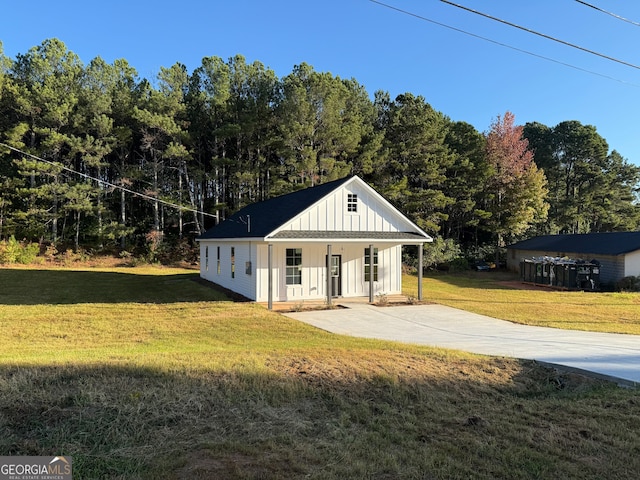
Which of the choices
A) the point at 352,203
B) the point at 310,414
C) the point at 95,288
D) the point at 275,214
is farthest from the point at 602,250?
the point at 95,288

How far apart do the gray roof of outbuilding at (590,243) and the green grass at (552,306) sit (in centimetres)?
466

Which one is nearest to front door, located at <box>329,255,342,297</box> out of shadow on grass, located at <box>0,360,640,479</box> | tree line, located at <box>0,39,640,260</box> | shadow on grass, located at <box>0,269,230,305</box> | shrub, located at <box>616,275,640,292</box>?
shadow on grass, located at <box>0,269,230,305</box>

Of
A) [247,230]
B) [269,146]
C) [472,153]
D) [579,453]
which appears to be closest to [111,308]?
[247,230]

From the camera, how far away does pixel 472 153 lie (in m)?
41.1

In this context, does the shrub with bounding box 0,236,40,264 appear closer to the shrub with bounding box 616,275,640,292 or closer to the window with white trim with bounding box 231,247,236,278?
the window with white trim with bounding box 231,247,236,278

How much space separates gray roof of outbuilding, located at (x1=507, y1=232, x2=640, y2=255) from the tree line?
5190 millimetres

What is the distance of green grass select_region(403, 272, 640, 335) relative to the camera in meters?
13.6

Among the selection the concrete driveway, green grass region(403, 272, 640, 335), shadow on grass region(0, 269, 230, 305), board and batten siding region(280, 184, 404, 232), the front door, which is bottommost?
green grass region(403, 272, 640, 335)

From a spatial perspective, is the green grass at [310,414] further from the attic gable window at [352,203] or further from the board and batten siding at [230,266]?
the attic gable window at [352,203]

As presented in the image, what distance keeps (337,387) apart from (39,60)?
39542mm

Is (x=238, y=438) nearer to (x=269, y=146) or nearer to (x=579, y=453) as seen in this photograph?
(x=579, y=453)

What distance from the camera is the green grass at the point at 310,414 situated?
3877 millimetres

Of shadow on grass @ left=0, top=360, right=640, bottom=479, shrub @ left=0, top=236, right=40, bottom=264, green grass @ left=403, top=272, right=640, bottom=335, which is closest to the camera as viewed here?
shadow on grass @ left=0, top=360, right=640, bottom=479

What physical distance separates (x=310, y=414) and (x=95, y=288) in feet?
65.2
